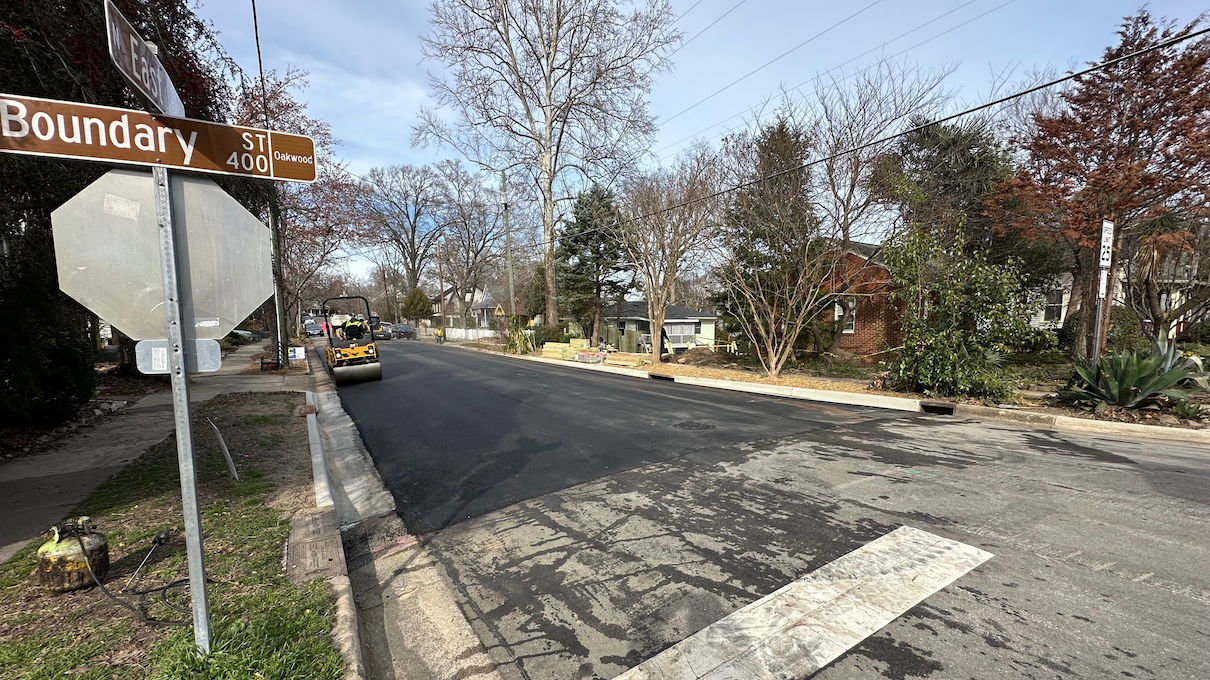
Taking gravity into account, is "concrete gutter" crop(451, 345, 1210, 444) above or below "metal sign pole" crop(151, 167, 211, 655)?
below

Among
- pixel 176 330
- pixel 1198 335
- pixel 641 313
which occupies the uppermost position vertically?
A: pixel 176 330

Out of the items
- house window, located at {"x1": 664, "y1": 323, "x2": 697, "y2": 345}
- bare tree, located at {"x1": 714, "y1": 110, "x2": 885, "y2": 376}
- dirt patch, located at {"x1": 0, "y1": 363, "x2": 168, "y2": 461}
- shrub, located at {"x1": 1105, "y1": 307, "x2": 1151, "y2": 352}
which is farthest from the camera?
house window, located at {"x1": 664, "y1": 323, "x2": 697, "y2": 345}

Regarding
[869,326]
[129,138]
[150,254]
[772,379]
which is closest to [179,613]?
[150,254]

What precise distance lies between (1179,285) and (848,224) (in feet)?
61.0

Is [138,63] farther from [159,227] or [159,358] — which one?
[159,358]

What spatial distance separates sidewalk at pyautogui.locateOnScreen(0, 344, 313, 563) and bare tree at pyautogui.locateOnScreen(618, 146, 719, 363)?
13606mm

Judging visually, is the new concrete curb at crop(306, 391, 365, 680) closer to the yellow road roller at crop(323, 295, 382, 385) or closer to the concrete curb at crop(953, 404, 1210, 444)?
the concrete curb at crop(953, 404, 1210, 444)

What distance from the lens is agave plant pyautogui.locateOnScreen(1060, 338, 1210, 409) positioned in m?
7.50

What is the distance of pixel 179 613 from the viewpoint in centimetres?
293

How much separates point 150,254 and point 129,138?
506 millimetres

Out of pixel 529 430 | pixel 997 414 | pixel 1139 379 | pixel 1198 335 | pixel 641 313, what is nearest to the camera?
pixel 1139 379

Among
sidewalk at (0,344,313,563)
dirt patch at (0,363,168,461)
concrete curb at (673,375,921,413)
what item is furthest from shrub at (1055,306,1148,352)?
dirt patch at (0,363,168,461)

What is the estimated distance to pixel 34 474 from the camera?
566cm

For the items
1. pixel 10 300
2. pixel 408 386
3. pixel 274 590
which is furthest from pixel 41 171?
pixel 408 386
